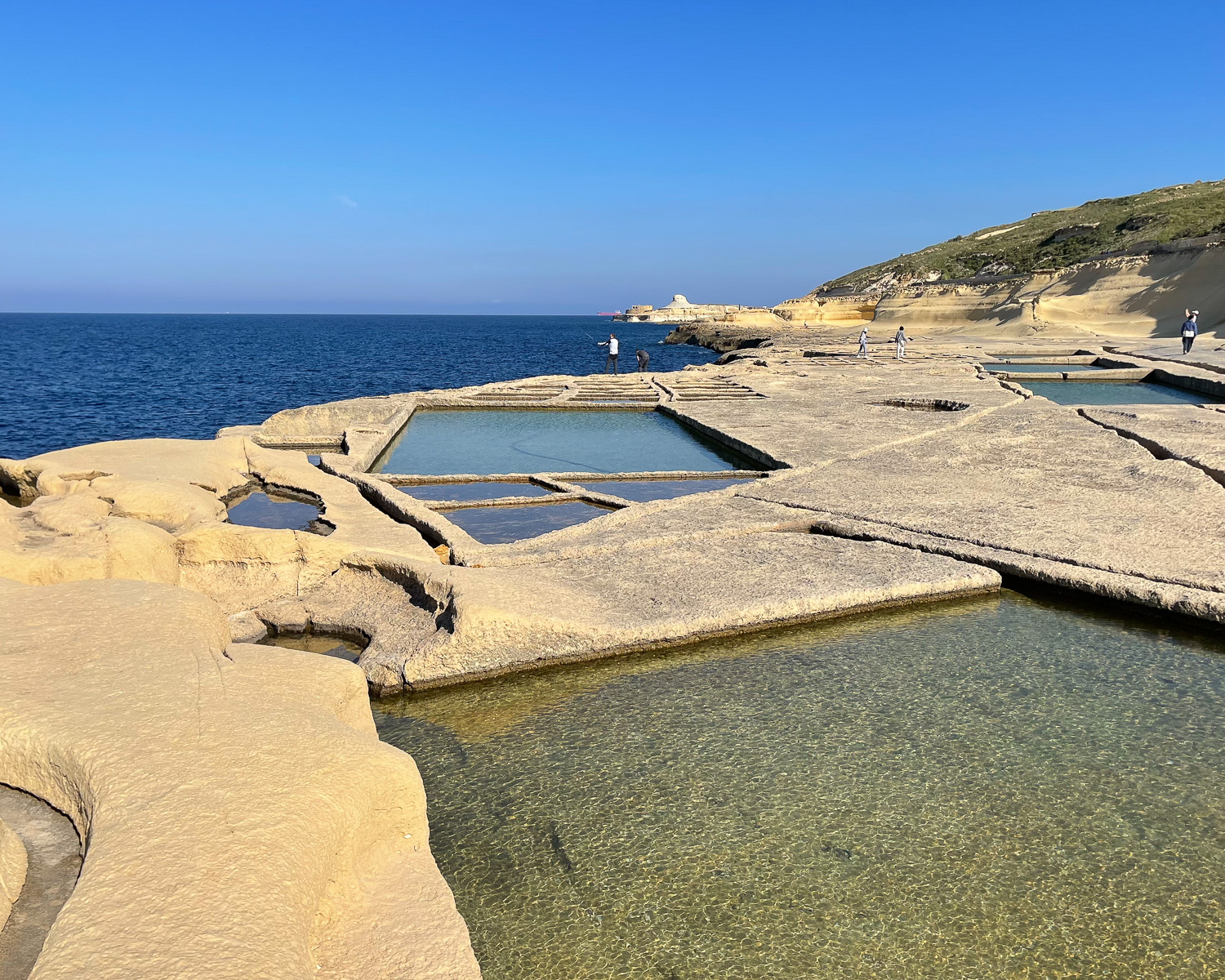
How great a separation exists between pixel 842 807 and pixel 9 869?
3.20m

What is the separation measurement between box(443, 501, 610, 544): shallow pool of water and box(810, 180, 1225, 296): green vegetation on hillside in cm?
4072

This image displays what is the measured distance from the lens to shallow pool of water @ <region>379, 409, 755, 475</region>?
38.8 feet

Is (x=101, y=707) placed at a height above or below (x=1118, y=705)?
above

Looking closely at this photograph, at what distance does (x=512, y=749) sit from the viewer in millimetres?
4676

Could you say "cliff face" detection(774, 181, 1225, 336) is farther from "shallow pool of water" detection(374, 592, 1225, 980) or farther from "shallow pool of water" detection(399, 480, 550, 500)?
"shallow pool of water" detection(374, 592, 1225, 980)

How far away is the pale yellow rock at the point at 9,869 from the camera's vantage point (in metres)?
2.57

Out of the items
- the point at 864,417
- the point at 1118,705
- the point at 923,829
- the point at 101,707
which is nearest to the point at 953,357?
the point at 864,417

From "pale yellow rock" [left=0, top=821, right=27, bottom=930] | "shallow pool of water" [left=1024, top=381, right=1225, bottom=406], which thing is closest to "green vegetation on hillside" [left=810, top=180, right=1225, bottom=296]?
"shallow pool of water" [left=1024, top=381, right=1225, bottom=406]

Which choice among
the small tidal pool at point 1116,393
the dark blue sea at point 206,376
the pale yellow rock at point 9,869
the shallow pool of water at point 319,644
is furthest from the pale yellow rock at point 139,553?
the dark blue sea at point 206,376

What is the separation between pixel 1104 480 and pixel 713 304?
14006 cm

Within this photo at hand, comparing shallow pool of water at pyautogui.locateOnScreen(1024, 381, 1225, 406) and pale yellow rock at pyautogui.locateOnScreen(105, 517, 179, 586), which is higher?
pale yellow rock at pyautogui.locateOnScreen(105, 517, 179, 586)

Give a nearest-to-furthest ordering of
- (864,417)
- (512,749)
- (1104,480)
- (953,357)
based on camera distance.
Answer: (512,749) < (1104,480) < (864,417) < (953,357)

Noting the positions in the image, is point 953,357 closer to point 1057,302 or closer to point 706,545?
point 1057,302

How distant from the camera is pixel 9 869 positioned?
8.73ft
